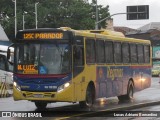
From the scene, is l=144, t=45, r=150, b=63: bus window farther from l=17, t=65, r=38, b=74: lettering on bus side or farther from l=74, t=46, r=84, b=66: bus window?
l=17, t=65, r=38, b=74: lettering on bus side

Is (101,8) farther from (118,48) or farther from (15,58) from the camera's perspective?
(15,58)

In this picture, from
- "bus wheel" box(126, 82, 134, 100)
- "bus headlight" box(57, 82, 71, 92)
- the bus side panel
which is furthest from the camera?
"bus wheel" box(126, 82, 134, 100)

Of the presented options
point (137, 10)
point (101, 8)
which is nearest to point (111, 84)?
point (137, 10)

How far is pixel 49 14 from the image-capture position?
69.0 m

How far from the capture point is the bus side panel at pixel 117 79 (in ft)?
64.8

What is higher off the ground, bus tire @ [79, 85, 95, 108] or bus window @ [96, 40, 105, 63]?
bus window @ [96, 40, 105, 63]

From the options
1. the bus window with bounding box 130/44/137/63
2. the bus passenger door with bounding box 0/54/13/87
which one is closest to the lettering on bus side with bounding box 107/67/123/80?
the bus window with bounding box 130/44/137/63

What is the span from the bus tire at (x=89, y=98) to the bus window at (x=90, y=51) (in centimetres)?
97

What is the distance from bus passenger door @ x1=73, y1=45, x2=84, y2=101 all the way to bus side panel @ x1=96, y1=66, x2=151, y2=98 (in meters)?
1.85

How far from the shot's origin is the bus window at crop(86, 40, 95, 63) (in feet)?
60.4

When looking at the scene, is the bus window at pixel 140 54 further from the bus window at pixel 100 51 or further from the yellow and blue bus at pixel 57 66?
the yellow and blue bus at pixel 57 66

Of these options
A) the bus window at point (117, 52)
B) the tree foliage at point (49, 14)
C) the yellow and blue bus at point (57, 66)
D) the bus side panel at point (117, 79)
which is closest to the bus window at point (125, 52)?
the bus side panel at point (117, 79)

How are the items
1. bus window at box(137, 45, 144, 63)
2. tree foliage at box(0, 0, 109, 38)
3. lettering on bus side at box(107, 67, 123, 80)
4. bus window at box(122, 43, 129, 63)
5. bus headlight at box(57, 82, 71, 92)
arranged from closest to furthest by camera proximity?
bus headlight at box(57, 82, 71, 92) → lettering on bus side at box(107, 67, 123, 80) → bus window at box(122, 43, 129, 63) → bus window at box(137, 45, 144, 63) → tree foliage at box(0, 0, 109, 38)

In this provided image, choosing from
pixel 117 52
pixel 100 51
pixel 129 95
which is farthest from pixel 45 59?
pixel 129 95
